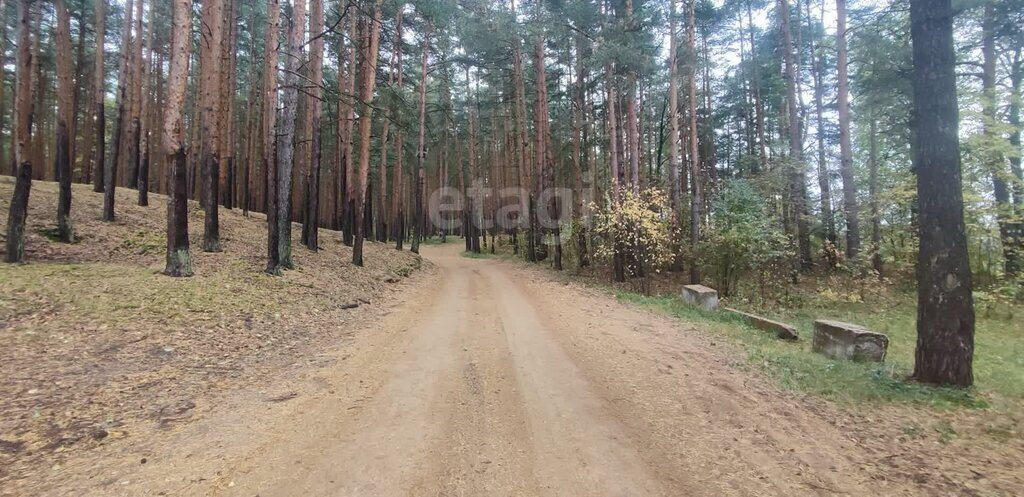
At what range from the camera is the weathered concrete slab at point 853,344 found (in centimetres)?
677

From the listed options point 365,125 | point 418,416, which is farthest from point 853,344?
point 365,125

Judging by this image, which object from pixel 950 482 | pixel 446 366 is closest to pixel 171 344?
pixel 446 366

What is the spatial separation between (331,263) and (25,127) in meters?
6.98

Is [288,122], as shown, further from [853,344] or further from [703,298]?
[853,344]

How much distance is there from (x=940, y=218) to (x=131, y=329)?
1050cm

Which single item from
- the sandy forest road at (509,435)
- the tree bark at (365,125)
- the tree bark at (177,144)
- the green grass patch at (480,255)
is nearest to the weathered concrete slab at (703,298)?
the sandy forest road at (509,435)

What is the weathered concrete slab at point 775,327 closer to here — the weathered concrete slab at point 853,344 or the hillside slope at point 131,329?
the weathered concrete slab at point 853,344

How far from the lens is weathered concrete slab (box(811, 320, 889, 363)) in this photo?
6773mm

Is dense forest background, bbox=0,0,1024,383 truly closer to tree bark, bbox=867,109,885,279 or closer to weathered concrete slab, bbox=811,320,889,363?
tree bark, bbox=867,109,885,279

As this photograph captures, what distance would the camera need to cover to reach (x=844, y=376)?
5816 mm

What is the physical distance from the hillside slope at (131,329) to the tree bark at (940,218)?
7860mm

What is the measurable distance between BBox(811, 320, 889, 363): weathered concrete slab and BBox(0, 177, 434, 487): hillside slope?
7863 mm

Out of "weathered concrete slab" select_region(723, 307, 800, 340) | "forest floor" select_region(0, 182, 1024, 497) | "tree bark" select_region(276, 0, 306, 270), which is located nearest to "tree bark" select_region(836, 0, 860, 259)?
"weathered concrete slab" select_region(723, 307, 800, 340)

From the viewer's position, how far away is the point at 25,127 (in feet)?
27.7
